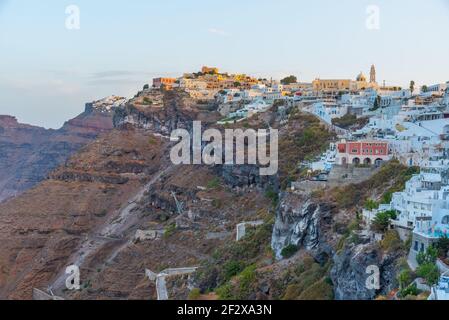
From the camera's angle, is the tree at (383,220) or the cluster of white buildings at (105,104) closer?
the tree at (383,220)

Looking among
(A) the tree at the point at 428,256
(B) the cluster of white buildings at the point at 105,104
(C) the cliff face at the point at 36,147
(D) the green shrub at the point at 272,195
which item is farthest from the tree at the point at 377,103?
(C) the cliff face at the point at 36,147

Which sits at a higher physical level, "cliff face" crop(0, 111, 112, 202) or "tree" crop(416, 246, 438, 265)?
"tree" crop(416, 246, 438, 265)

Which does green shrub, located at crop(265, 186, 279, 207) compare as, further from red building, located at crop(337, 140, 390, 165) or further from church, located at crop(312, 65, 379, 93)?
church, located at crop(312, 65, 379, 93)

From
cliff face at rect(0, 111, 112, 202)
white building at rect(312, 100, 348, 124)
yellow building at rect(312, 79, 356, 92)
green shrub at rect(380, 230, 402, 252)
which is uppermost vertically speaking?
yellow building at rect(312, 79, 356, 92)

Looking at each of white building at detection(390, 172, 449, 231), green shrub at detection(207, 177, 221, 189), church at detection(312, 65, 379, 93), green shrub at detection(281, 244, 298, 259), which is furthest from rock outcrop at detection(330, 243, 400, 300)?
church at detection(312, 65, 379, 93)

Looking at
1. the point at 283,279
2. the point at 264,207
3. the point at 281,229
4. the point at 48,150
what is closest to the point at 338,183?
the point at 281,229

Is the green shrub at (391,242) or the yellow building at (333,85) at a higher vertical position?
the yellow building at (333,85)

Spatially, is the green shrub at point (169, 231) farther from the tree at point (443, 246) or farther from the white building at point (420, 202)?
the tree at point (443, 246)
